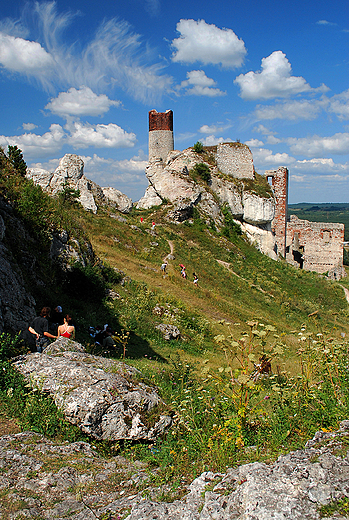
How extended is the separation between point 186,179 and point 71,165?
10.9m

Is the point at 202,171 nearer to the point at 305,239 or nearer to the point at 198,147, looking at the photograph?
the point at 198,147

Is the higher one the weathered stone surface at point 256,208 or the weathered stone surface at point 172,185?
the weathered stone surface at point 172,185

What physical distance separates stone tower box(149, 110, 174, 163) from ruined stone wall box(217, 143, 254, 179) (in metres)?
6.23

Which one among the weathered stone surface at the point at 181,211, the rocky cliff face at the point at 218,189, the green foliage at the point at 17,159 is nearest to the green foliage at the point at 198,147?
the rocky cliff face at the point at 218,189

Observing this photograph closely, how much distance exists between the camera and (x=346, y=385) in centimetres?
448

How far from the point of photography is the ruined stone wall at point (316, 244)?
127ft

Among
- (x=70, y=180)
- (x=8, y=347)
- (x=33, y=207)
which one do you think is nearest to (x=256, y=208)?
(x=70, y=180)

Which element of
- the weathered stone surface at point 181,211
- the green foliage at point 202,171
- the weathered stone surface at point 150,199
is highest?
the green foliage at point 202,171

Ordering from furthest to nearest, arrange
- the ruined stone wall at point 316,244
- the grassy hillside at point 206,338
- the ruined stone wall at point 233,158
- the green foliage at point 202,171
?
the ruined stone wall at point 316,244 < the ruined stone wall at point 233,158 < the green foliage at point 202,171 < the grassy hillside at point 206,338

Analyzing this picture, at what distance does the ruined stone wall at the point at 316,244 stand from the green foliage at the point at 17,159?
30729 millimetres

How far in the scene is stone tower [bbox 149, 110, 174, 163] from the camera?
3697 centimetres

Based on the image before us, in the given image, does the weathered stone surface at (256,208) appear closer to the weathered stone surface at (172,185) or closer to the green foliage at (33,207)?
the weathered stone surface at (172,185)

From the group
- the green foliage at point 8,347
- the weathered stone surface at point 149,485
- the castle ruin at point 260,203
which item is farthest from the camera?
the castle ruin at point 260,203

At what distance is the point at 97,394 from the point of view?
5020 mm
